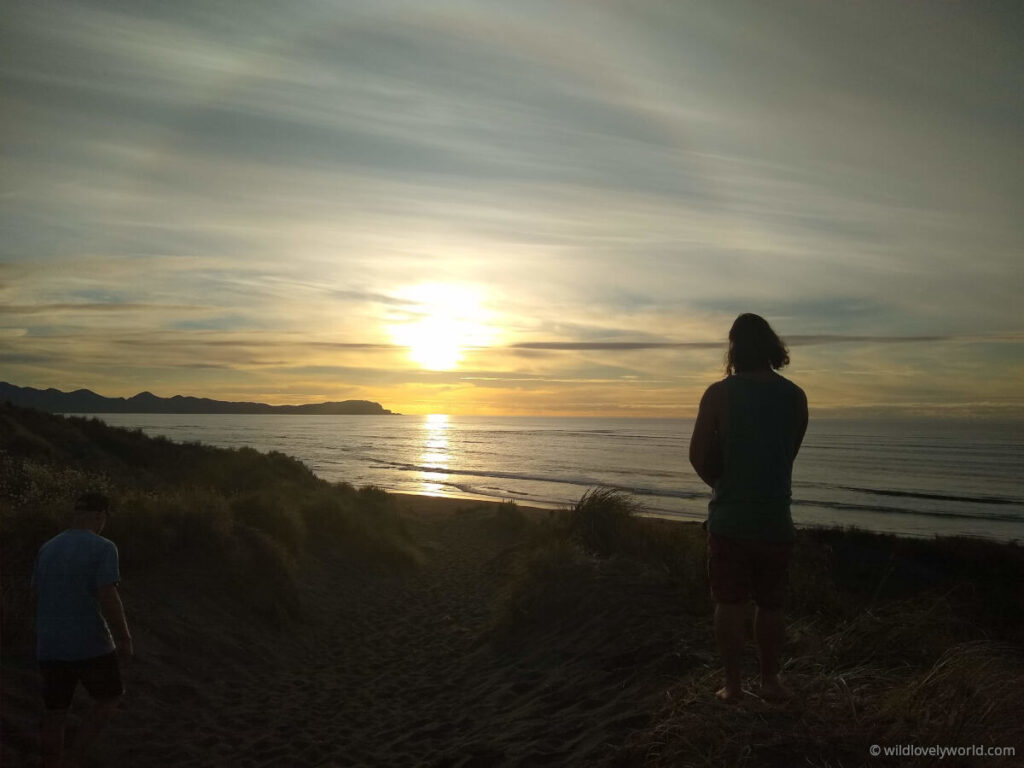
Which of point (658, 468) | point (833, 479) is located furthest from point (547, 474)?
point (833, 479)

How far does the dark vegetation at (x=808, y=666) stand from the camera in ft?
11.1

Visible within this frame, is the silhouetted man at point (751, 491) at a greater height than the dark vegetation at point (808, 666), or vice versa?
the silhouetted man at point (751, 491)

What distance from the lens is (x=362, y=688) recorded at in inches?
274

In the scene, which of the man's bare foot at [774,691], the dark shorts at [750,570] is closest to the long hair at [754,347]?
the dark shorts at [750,570]

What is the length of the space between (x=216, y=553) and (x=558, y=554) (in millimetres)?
4487

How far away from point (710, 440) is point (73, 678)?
385cm

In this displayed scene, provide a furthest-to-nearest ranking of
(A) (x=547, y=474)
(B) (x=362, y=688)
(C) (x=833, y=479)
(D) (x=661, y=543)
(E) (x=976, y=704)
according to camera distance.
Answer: (A) (x=547, y=474), (C) (x=833, y=479), (D) (x=661, y=543), (B) (x=362, y=688), (E) (x=976, y=704)

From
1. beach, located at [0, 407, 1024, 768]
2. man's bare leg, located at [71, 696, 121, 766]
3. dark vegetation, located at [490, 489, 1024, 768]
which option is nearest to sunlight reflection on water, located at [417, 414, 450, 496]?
beach, located at [0, 407, 1024, 768]

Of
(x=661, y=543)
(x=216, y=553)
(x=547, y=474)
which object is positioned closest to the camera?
(x=216, y=553)

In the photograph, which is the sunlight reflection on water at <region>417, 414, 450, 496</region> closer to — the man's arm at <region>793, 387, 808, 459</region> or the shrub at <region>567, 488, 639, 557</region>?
the shrub at <region>567, 488, 639, 557</region>

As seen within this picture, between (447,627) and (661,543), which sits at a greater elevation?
(661,543)

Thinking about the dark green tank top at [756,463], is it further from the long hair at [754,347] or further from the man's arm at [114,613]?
the man's arm at [114,613]

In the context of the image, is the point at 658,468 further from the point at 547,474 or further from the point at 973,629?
the point at 973,629

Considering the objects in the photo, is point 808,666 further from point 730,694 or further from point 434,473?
point 434,473
